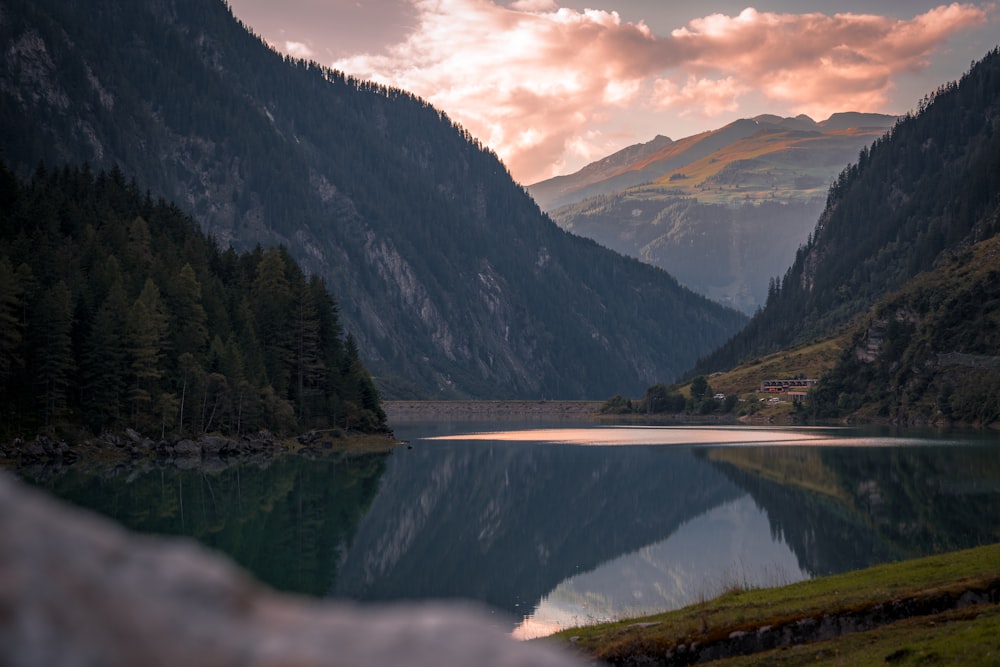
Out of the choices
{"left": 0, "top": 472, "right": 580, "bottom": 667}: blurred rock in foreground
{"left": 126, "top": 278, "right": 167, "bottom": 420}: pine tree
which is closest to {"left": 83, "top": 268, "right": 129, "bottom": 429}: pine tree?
{"left": 126, "top": 278, "right": 167, "bottom": 420}: pine tree

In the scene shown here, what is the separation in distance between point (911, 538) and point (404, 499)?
41.0 metres

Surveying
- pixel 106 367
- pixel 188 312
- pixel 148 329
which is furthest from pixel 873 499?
pixel 188 312

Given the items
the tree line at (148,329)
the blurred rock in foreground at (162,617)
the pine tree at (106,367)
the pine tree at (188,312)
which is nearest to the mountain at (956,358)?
the tree line at (148,329)

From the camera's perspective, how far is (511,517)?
75312 mm

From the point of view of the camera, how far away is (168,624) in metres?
3.59

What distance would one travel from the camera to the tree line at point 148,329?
10094 centimetres

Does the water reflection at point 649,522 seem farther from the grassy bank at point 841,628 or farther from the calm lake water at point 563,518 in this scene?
the grassy bank at point 841,628

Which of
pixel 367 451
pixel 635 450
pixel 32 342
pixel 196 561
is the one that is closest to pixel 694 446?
pixel 635 450

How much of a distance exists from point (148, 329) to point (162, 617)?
367 ft

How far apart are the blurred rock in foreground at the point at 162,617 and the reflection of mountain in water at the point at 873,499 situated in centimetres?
4511

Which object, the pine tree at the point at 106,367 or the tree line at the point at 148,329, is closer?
the tree line at the point at 148,329

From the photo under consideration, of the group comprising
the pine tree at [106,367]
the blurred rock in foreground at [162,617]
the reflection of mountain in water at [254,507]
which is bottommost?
the reflection of mountain in water at [254,507]

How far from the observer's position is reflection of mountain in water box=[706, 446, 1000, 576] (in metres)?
49.8

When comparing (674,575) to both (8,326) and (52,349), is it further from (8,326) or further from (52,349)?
(52,349)
